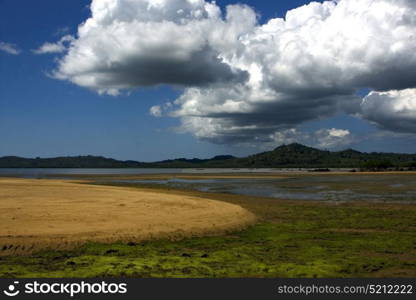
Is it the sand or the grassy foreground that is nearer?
the grassy foreground

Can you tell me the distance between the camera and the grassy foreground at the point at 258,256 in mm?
11664

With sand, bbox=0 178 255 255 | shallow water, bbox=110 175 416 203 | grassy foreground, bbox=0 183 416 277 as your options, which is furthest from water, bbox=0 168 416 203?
grassy foreground, bbox=0 183 416 277

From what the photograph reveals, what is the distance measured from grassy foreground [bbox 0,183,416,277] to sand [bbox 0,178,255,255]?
968 millimetres

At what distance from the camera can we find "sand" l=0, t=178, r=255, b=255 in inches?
625

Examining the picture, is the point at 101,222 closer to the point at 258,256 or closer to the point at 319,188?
the point at 258,256

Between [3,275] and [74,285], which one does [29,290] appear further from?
[3,275]

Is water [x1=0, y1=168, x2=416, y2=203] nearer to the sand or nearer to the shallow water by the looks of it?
the shallow water

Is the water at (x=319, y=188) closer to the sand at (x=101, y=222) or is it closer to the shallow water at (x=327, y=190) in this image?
the shallow water at (x=327, y=190)

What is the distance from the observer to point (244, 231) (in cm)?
1969

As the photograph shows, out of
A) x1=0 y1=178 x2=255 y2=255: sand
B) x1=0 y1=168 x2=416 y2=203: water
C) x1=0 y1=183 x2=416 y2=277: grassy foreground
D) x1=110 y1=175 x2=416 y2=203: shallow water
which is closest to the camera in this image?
x1=0 y1=183 x2=416 y2=277: grassy foreground

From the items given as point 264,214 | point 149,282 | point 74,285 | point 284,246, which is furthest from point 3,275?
point 264,214

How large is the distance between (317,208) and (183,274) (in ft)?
65.3

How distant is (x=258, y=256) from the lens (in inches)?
542

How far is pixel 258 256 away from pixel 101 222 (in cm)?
990
